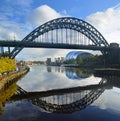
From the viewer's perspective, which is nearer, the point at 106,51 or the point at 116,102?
the point at 116,102

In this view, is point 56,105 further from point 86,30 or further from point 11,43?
point 86,30

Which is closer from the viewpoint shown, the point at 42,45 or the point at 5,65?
the point at 5,65

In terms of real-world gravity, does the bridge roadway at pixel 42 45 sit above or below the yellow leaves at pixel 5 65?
above

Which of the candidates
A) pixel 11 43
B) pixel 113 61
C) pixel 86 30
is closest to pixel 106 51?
pixel 113 61

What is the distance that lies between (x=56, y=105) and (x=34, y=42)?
209 ft

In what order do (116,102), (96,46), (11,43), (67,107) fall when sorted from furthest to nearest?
1. (96,46)
2. (11,43)
3. (116,102)
4. (67,107)

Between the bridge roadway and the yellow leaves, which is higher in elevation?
the bridge roadway

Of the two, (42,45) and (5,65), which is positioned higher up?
(42,45)

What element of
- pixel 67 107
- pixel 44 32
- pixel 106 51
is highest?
pixel 44 32

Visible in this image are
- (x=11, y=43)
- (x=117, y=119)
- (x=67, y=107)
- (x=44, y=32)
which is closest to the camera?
Answer: (x=117, y=119)

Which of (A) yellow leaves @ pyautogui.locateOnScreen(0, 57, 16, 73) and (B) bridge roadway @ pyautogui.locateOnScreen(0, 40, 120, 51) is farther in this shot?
(B) bridge roadway @ pyautogui.locateOnScreen(0, 40, 120, 51)

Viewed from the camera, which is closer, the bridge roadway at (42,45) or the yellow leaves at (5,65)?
the yellow leaves at (5,65)

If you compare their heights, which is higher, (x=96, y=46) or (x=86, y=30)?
(x=86, y=30)

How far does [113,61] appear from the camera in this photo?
109750 mm
